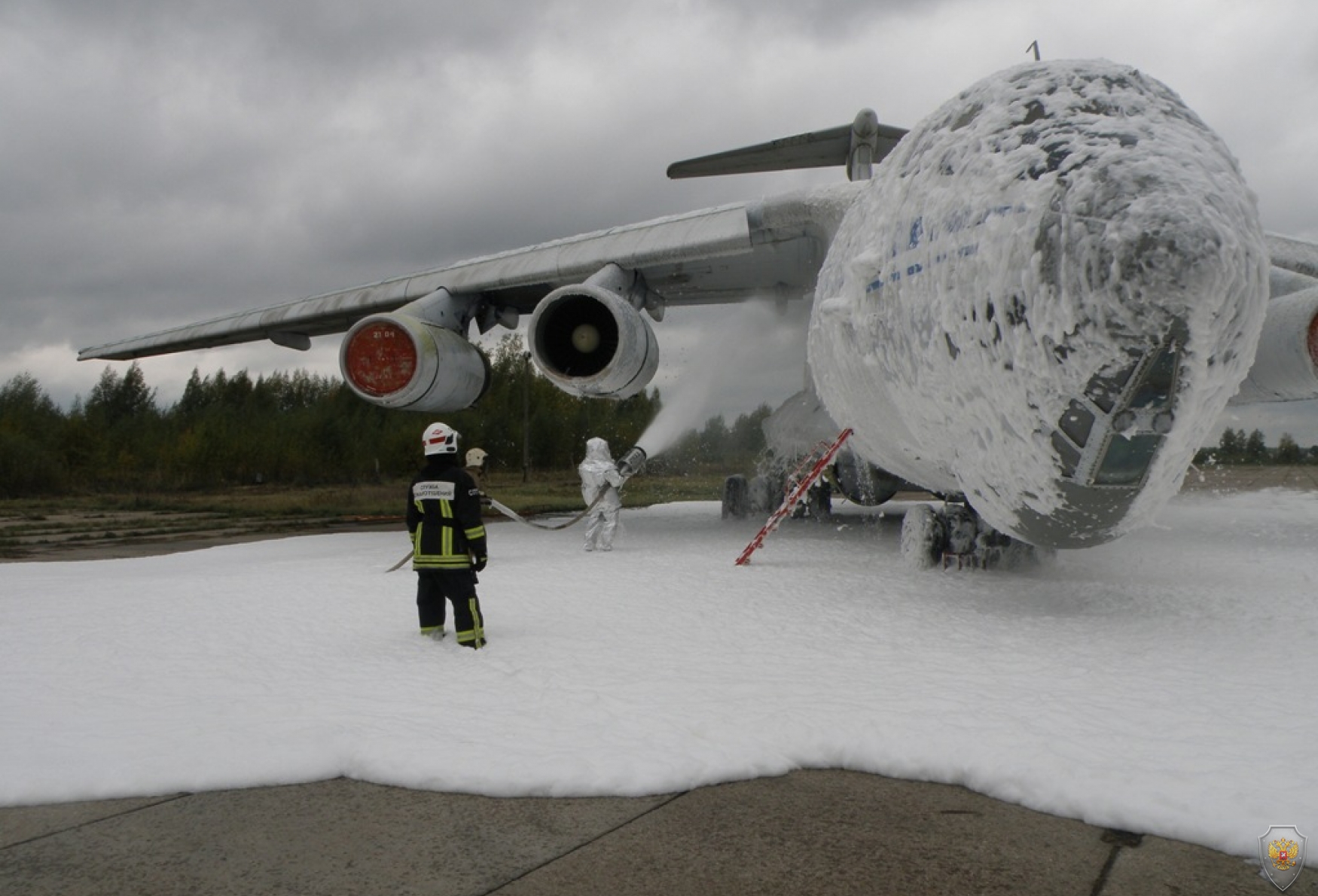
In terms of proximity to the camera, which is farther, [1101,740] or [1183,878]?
[1101,740]

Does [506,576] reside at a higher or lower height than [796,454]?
lower

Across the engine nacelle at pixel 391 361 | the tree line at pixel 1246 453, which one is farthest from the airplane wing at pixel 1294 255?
the engine nacelle at pixel 391 361

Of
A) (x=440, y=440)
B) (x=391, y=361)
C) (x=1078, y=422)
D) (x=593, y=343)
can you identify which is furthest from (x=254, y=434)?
(x=1078, y=422)

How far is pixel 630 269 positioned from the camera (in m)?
10.3

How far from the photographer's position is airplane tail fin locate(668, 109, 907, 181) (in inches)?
420

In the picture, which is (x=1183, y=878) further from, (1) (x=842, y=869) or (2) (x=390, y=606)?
(2) (x=390, y=606)

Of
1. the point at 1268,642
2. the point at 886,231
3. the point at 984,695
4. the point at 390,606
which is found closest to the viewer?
the point at 984,695

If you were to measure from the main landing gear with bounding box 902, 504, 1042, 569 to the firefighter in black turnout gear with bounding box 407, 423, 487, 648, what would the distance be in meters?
3.36

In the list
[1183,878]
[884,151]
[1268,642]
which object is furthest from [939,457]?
[884,151]

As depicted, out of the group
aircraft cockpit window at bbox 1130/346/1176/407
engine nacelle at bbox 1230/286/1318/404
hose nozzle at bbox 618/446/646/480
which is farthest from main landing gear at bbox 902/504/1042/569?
hose nozzle at bbox 618/446/646/480

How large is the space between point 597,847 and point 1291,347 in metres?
6.80

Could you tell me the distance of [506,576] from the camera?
7.11 m

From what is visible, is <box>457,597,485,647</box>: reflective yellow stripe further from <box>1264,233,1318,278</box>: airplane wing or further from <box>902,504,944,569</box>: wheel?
<box>1264,233,1318,278</box>: airplane wing

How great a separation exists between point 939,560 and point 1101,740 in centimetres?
379
